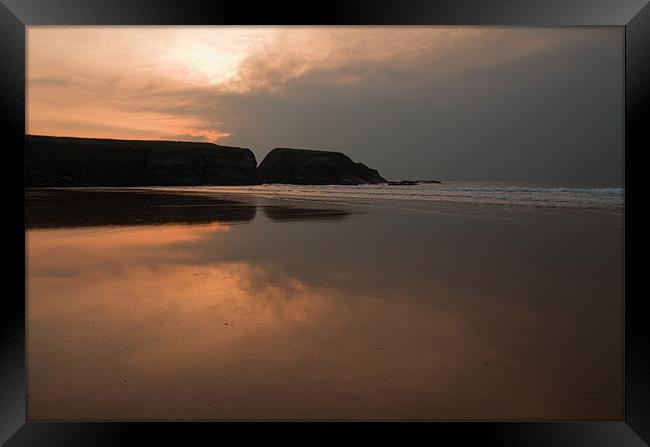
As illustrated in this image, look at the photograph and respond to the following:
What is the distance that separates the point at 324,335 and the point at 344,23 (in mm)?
1917

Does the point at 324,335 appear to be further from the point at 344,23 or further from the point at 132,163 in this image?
the point at 132,163

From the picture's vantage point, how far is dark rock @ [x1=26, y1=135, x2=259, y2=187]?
4700 centimetres

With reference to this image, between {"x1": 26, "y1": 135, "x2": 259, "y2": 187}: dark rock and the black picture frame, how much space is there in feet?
159

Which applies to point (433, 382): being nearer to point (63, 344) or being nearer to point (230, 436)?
point (230, 436)

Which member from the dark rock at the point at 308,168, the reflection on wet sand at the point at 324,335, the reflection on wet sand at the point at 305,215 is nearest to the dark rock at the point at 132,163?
the dark rock at the point at 308,168

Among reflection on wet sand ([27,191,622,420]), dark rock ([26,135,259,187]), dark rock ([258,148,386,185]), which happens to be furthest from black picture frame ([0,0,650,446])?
dark rock ([258,148,386,185])

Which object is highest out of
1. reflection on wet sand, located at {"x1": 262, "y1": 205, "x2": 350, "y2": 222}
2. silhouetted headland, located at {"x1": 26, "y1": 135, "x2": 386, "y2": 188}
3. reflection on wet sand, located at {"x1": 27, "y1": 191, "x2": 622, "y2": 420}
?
silhouetted headland, located at {"x1": 26, "y1": 135, "x2": 386, "y2": 188}

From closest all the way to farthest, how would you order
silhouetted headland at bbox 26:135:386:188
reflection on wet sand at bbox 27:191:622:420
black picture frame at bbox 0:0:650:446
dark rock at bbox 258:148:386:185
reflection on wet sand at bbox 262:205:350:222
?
reflection on wet sand at bbox 27:191:622:420 < black picture frame at bbox 0:0:650:446 < reflection on wet sand at bbox 262:205:350:222 < silhouetted headland at bbox 26:135:386:188 < dark rock at bbox 258:148:386:185

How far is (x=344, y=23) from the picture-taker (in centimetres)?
223

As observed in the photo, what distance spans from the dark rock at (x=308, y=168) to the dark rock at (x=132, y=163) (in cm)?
337

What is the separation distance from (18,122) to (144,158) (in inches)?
2378

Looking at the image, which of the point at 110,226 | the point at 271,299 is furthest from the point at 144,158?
the point at 271,299

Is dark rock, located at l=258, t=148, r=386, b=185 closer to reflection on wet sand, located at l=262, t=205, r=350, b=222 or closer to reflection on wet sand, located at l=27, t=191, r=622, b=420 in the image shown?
reflection on wet sand, located at l=262, t=205, r=350, b=222

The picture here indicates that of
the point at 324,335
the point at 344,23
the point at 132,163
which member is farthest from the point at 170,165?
the point at 344,23
